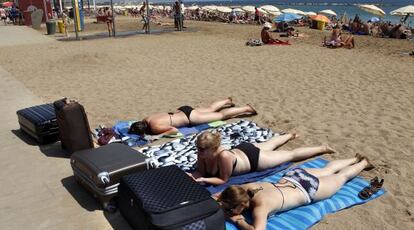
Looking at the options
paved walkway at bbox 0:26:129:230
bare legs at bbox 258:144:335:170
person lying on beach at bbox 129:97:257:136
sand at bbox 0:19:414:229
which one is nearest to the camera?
paved walkway at bbox 0:26:129:230

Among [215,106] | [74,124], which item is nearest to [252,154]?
[74,124]

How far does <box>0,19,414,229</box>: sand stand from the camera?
4973 millimetres

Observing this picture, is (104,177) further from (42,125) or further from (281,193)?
(42,125)

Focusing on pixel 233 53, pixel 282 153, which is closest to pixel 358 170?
pixel 282 153

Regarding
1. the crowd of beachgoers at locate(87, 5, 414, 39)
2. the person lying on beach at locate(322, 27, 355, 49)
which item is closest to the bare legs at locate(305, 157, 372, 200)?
the person lying on beach at locate(322, 27, 355, 49)

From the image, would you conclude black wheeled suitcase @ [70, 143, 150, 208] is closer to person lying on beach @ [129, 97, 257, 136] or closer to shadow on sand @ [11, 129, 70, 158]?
shadow on sand @ [11, 129, 70, 158]

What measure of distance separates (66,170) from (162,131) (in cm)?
153

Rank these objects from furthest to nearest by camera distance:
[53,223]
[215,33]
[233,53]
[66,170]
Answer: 1. [215,33]
2. [233,53]
3. [66,170]
4. [53,223]

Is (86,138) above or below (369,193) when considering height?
above

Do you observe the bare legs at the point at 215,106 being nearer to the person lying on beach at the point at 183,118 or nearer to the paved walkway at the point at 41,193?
the person lying on beach at the point at 183,118

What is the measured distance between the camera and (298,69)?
10711 millimetres

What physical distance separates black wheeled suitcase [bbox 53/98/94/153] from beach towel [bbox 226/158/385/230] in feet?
7.45

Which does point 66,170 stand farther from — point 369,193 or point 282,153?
point 369,193

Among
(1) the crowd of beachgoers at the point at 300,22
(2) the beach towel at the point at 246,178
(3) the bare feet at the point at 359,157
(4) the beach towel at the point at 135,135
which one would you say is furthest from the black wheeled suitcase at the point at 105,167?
(1) the crowd of beachgoers at the point at 300,22
